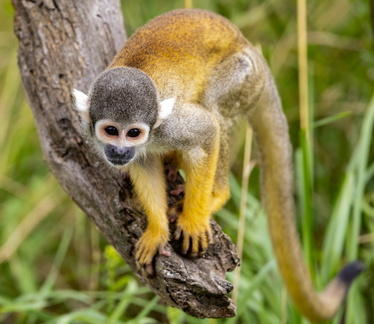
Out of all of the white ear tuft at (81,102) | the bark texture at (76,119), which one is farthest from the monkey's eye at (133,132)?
the bark texture at (76,119)

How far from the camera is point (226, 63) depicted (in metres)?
3.40

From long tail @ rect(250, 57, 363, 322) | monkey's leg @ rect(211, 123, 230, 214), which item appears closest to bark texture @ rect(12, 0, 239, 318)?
monkey's leg @ rect(211, 123, 230, 214)

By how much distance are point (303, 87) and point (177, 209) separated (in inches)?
47.7

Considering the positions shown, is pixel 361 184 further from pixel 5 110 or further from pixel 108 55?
pixel 5 110

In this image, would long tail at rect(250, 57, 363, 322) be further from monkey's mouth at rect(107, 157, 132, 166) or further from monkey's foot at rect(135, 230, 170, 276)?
monkey's mouth at rect(107, 157, 132, 166)

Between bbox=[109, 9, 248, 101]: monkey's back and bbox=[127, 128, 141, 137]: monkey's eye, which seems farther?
bbox=[109, 9, 248, 101]: monkey's back

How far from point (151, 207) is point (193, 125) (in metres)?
0.46

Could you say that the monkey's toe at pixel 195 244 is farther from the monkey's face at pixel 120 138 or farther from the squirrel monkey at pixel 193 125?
the monkey's face at pixel 120 138

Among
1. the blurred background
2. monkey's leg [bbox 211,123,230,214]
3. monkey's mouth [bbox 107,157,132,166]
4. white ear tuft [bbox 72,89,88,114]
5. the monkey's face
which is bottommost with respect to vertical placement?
the blurred background

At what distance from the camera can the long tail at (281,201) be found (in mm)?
3598

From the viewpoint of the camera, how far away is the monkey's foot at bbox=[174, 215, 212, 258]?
9.04ft

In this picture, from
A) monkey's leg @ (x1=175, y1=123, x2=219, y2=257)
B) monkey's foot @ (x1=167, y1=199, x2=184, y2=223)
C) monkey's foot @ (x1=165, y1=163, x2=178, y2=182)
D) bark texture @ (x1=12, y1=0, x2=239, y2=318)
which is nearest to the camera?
bark texture @ (x1=12, y1=0, x2=239, y2=318)

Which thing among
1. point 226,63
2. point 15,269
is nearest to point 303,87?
point 226,63

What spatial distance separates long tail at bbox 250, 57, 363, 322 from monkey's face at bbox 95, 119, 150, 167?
121 centimetres
